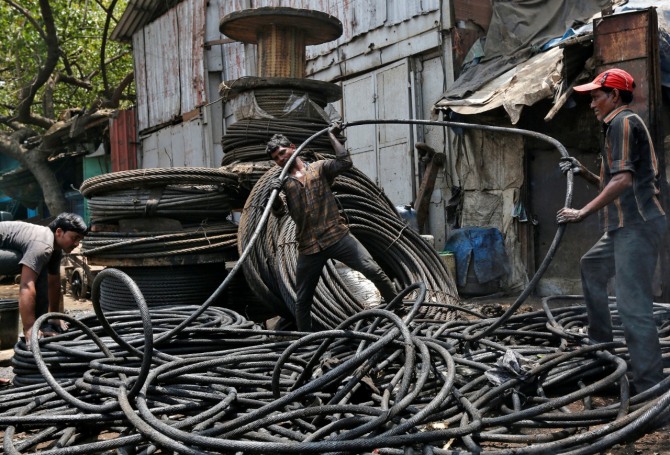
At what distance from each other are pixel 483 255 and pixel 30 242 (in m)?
6.10

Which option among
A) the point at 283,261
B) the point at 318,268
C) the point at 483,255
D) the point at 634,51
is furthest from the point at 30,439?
the point at 483,255

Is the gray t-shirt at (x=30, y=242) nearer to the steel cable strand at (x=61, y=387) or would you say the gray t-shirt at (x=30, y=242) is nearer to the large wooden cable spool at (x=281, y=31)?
the steel cable strand at (x=61, y=387)

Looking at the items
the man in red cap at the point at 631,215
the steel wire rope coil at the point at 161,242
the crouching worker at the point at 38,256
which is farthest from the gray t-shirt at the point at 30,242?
the man in red cap at the point at 631,215

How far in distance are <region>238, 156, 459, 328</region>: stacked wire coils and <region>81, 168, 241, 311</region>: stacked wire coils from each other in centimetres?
67

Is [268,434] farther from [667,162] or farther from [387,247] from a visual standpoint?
[667,162]

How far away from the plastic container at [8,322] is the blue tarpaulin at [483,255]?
5693 mm

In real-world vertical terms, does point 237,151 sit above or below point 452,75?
below

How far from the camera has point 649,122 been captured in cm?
666

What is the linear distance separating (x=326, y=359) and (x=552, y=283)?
230 inches

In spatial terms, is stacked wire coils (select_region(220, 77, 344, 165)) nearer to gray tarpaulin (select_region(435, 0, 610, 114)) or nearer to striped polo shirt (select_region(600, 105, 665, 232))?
gray tarpaulin (select_region(435, 0, 610, 114))

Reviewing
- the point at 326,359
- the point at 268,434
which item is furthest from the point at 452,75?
the point at 268,434

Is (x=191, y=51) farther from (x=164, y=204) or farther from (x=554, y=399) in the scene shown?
(x=554, y=399)

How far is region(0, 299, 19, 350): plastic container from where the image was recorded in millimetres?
6293

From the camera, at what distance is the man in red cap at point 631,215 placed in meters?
3.51
